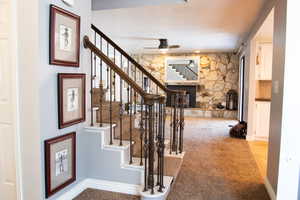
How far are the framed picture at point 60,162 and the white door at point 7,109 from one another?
0.34m

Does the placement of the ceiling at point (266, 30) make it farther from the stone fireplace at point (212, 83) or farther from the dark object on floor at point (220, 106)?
the dark object on floor at point (220, 106)

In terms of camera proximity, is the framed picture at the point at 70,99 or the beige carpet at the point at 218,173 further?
the beige carpet at the point at 218,173

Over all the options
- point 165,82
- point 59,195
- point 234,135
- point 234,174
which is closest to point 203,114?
point 165,82

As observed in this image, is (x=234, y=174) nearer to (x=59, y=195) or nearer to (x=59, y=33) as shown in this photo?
(x=59, y=195)

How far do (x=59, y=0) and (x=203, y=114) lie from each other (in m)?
6.75

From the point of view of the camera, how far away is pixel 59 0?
194 centimetres

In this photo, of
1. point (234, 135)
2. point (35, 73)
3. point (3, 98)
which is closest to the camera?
point (35, 73)

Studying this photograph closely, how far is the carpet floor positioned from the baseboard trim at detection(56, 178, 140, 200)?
0.05 metres

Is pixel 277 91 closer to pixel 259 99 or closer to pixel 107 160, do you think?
pixel 107 160

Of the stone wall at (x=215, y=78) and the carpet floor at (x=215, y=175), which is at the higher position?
the stone wall at (x=215, y=78)

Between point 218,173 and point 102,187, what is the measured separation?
5.16 ft

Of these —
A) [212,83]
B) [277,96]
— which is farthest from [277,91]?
[212,83]

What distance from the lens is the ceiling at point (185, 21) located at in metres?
3.33

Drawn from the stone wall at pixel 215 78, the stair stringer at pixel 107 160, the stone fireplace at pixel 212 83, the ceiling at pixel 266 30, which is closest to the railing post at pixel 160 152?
the stair stringer at pixel 107 160
